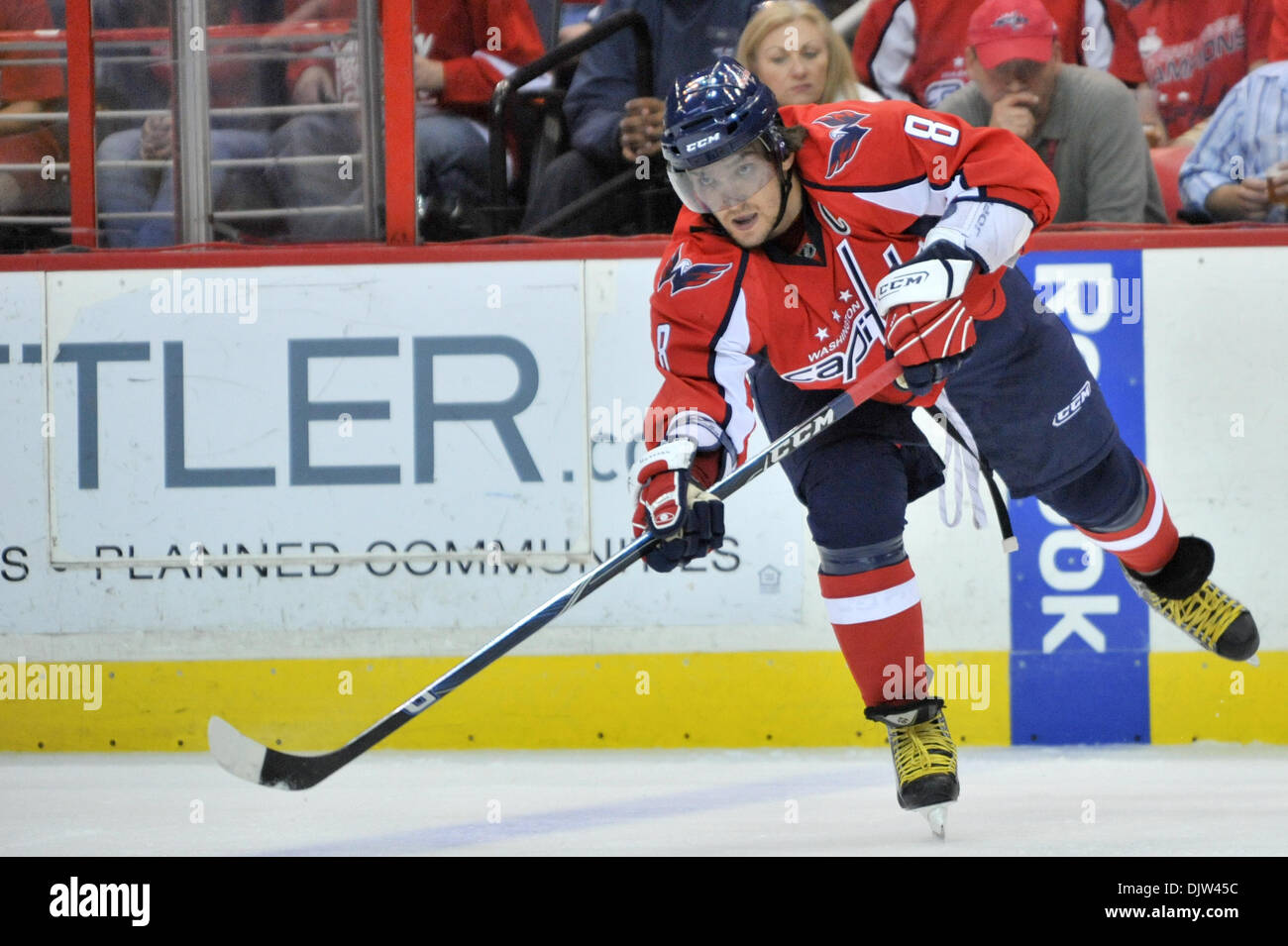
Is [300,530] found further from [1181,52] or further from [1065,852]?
[1181,52]

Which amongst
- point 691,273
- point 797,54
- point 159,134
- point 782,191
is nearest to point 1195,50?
point 797,54

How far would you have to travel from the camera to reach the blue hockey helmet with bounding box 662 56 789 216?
2.50 metres

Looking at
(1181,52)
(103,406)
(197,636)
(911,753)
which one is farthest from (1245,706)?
(103,406)

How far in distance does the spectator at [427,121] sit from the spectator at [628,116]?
20 cm

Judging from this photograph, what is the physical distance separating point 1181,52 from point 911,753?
7.60 ft

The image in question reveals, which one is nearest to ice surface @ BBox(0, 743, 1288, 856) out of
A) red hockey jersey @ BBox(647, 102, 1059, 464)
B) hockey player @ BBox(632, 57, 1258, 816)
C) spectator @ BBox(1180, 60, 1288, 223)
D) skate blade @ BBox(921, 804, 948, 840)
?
skate blade @ BBox(921, 804, 948, 840)

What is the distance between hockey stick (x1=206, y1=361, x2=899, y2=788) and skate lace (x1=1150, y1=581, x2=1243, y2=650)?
2.96ft

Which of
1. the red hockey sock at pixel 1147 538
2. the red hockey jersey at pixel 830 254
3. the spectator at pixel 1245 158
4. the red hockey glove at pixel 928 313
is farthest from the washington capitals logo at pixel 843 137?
the spectator at pixel 1245 158

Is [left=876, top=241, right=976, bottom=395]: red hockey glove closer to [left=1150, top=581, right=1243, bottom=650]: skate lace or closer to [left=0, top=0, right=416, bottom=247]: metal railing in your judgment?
[left=1150, top=581, right=1243, bottom=650]: skate lace

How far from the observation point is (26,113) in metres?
4.04

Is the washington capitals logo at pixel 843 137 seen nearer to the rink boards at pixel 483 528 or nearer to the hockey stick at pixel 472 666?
the hockey stick at pixel 472 666

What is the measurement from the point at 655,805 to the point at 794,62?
1.89 m

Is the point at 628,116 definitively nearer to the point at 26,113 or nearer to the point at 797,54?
the point at 797,54

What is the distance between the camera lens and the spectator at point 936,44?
394 centimetres
